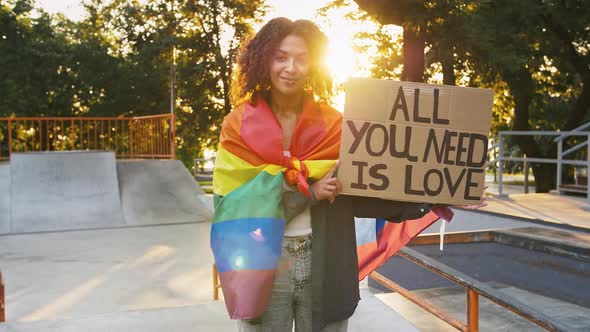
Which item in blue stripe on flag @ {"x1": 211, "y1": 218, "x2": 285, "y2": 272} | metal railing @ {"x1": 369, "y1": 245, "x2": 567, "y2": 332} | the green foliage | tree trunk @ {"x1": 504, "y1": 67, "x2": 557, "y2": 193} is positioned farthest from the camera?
the green foliage

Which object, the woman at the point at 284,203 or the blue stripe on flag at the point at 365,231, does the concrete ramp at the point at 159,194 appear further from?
the woman at the point at 284,203

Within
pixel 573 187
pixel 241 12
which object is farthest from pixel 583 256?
pixel 241 12

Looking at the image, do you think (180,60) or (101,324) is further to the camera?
(180,60)

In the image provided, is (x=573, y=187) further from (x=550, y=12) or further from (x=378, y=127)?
(x=378, y=127)

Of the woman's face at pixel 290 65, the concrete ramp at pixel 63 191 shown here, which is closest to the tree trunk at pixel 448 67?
the concrete ramp at pixel 63 191

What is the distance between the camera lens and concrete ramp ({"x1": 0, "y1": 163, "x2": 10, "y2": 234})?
10841 millimetres

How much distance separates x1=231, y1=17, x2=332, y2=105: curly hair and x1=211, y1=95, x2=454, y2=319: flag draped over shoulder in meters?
0.07

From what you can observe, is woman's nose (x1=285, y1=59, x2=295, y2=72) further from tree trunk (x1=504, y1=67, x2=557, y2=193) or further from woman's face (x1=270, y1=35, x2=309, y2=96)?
tree trunk (x1=504, y1=67, x2=557, y2=193)

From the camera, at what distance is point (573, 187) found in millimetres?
11398

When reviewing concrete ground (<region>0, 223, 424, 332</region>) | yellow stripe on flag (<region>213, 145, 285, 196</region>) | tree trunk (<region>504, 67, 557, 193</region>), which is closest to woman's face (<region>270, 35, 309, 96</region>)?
yellow stripe on flag (<region>213, 145, 285, 196</region>)

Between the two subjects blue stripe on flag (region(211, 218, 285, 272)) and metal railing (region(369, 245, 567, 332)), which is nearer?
blue stripe on flag (region(211, 218, 285, 272))

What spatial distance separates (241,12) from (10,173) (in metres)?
15.6

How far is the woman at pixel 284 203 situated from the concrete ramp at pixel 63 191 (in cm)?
989

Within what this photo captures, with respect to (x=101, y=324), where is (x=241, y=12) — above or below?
above
